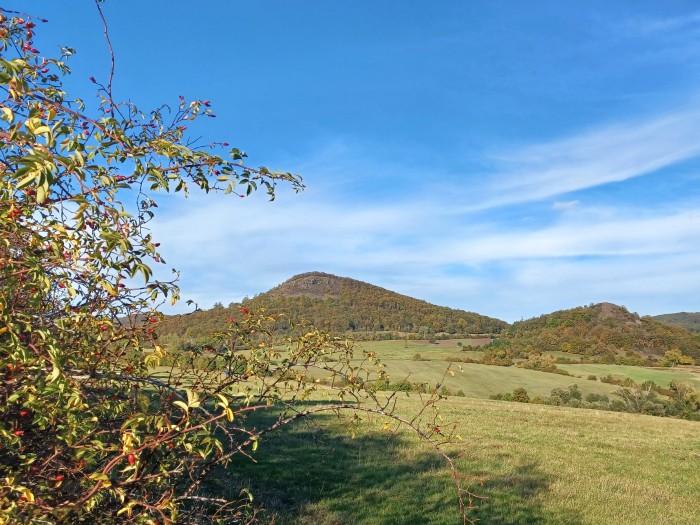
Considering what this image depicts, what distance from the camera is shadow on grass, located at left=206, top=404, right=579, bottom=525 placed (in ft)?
28.1

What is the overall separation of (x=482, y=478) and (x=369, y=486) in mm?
2841

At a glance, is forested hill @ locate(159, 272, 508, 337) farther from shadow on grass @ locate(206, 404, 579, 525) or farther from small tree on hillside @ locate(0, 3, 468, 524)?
small tree on hillside @ locate(0, 3, 468, 524)

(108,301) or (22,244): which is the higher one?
(22,244)

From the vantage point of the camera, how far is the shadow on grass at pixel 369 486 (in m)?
8.55

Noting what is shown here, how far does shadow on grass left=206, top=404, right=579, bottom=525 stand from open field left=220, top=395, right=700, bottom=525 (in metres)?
0.02

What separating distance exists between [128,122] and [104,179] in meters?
1.20

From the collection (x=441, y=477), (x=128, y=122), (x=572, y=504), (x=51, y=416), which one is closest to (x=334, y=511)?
(x=441, y=477)

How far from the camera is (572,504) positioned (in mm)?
10109

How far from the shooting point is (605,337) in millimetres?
80688

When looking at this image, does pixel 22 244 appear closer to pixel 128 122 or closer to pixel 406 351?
pixel 128 122

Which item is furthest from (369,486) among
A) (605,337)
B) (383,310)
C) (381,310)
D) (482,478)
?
(383,310)

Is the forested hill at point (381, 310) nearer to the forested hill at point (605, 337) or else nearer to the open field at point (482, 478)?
the forested hill at point (605, 337)

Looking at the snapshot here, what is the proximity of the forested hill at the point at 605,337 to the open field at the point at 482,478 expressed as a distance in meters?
63.9

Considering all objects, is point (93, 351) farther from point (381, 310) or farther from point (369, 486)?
point (381, 310)
